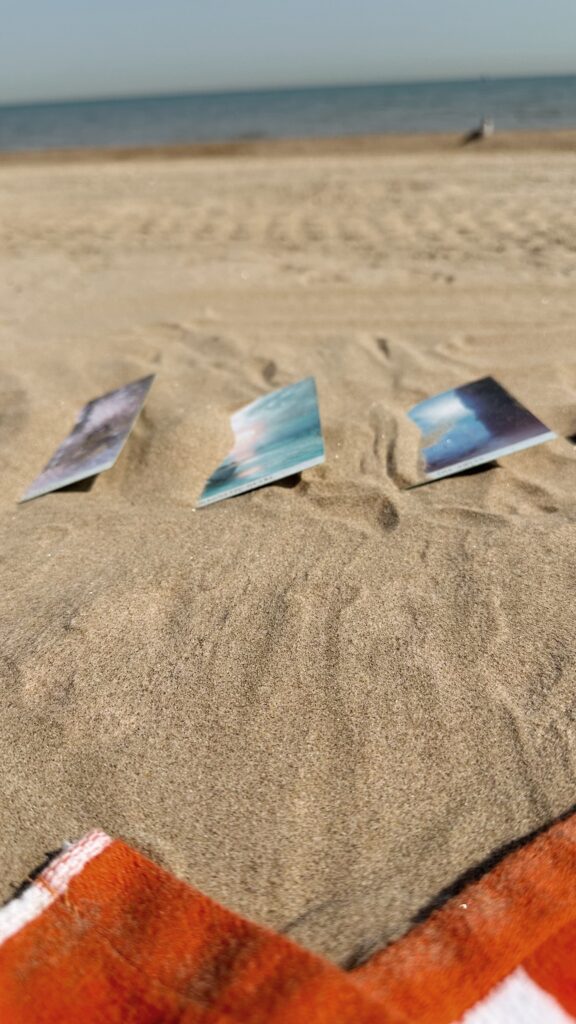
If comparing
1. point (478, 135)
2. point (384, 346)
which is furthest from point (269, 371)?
point (478, 135)

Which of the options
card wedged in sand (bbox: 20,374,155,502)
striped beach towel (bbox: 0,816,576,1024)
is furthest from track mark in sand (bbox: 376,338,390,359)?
striped beach towel (bbox: 0,816,576,1024)

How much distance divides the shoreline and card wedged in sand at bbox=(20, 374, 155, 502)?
6.61 metres

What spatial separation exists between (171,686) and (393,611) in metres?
0.44

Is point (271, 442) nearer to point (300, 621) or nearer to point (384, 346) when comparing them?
point (300, 621)

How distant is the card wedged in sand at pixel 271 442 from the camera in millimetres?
2045

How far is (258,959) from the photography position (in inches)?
36.1

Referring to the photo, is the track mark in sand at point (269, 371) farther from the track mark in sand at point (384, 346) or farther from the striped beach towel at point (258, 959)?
the striped beach towel at point (258, 959)

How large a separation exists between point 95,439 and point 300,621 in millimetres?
1074

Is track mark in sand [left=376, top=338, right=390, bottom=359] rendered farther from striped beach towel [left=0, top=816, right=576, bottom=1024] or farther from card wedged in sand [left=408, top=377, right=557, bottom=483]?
striped beach towel [left=0, top=816, right=576, bottom=1024]

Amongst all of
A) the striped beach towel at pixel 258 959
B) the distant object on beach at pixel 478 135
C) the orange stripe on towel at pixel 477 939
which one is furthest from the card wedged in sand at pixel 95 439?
the distant object on beach at pixel 478 135

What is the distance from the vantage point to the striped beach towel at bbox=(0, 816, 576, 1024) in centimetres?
86

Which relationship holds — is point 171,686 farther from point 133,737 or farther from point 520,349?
point 520,349

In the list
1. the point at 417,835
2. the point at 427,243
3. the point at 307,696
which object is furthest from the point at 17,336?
the point at 417,835

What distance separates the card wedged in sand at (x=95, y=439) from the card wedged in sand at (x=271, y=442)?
30 cm
